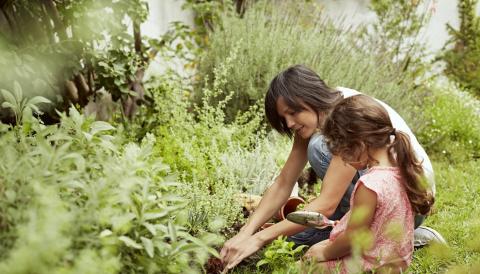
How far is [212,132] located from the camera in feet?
12.6

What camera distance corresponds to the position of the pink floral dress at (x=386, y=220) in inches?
87.2

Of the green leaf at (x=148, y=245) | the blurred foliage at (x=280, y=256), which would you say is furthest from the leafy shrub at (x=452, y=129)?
the green leaf at (x=148, y=245)

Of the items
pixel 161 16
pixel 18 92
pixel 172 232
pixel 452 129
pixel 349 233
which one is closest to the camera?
pixel 172 232

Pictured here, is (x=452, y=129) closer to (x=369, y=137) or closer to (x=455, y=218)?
(x=455, y=218)

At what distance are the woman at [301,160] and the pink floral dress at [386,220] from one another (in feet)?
0.70

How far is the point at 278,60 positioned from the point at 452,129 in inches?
85.6

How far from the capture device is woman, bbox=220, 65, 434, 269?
8.14 ft

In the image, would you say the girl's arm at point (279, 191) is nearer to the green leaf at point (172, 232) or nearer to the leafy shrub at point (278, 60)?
the green leaf at point (172, 232)

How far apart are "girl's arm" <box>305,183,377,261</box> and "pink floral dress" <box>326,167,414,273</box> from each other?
0.07 feet

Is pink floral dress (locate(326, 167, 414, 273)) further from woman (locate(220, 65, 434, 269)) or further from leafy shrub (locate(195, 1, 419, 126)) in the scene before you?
leafy shrub (locate(195, 1, 419, 126))

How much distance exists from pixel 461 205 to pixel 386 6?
12.2 ft

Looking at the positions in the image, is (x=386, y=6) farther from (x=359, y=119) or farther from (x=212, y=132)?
(x=359, y=119)

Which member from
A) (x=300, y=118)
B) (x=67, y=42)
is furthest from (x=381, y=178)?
(x=67, y=42)

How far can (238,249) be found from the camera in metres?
2.43
